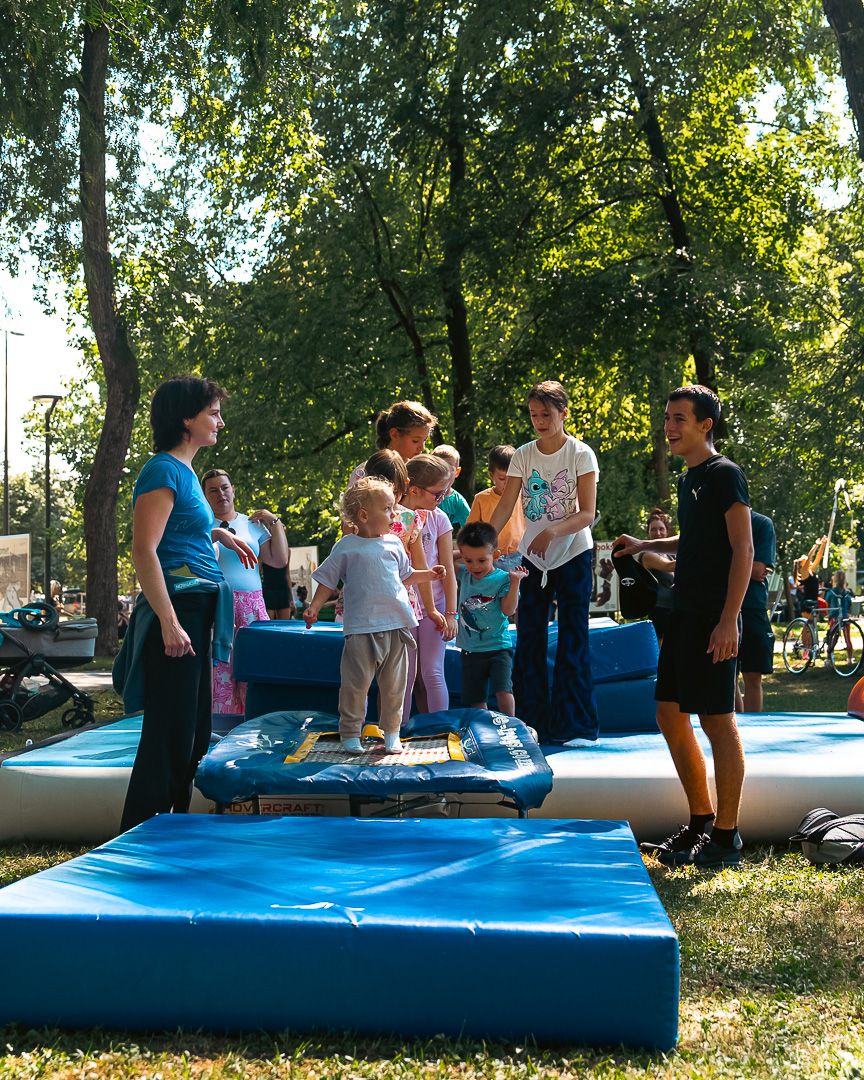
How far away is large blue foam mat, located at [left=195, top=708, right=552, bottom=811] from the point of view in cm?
423

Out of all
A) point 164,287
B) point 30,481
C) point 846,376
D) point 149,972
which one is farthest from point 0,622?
point 30,481

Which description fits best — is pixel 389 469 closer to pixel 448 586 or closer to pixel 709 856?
pixel 448 586

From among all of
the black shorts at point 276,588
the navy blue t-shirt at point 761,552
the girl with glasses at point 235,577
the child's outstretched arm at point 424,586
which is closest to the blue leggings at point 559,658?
the child's outstretched arm at point 424,586

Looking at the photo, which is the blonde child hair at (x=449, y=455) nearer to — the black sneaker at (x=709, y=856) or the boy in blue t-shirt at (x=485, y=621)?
the boy in blue t-shirt at (x=485, y=621)

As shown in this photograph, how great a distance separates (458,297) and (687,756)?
46.9ft

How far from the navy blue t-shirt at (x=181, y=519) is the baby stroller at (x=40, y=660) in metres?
5.29

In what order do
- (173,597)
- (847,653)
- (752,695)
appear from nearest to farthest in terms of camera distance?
(173,597) < (752,695) < (847,653)

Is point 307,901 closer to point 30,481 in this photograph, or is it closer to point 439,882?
point 439,882

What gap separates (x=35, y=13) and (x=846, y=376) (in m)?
10.9

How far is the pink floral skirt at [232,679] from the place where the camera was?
22.3 feet

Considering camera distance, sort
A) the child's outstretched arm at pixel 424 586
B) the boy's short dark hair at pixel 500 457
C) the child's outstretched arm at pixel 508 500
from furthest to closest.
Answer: the boy's short dark hair at pixel 500 457
the child's outstretched arm at pixel 508 500
the child's outstretched arm at pixel 424 586

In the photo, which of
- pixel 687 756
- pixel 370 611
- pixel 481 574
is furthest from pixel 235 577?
pixel 687 756

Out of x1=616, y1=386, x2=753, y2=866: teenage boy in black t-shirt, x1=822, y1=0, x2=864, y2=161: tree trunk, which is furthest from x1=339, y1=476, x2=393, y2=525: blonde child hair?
x1=822, y1=0, x2=864, y2=161: tree trunk

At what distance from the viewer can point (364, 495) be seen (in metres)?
4.87
